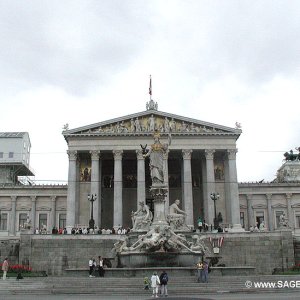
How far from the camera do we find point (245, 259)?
50.3 m

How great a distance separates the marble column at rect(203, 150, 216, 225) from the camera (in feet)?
228

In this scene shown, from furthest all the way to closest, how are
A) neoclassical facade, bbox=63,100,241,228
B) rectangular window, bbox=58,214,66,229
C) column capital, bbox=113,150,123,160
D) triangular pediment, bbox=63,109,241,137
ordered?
1. rectangular window, bbox=58,214,66,229
2. triangular pediment, bbox=63,109,241,137
3. column capital, bbox=113,150,123,160
4. neoclassical facade, bbox=63,100,241,228

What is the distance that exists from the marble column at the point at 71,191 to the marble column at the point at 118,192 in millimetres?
5619

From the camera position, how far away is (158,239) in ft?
105

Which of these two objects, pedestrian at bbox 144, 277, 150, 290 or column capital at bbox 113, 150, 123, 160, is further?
column capital at bbox 113, 150, 123, 160

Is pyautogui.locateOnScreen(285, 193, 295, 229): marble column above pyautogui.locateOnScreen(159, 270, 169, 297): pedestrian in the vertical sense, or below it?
above

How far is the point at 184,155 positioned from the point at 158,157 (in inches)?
1487

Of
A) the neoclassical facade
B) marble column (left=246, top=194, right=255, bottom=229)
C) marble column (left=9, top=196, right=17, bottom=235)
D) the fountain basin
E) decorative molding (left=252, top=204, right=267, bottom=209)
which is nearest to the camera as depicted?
the fountain basin

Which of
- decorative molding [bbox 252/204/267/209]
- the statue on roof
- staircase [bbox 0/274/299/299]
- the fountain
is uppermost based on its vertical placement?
decorative molding [bbox 252/204/267/209]

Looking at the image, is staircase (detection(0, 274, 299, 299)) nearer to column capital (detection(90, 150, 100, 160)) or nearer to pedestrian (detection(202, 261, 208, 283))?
pedestrian (detection(202, 261, 208, 283))

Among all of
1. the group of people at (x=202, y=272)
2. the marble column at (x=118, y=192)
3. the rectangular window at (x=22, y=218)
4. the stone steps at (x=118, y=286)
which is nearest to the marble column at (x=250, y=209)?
the marble column at (x=118, y=192)

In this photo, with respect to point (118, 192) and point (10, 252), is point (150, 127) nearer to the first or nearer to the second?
point (118, 192)

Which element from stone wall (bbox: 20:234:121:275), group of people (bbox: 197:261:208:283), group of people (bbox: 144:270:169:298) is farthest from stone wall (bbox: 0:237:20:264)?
group of people (bbox: 144:270:169:298)

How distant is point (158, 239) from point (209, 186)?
3903cm
